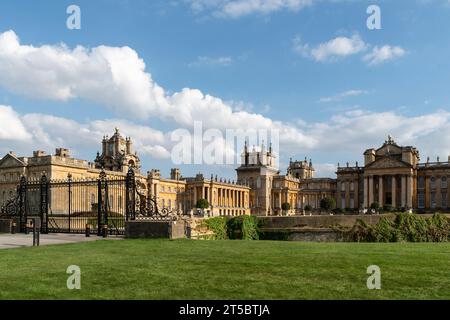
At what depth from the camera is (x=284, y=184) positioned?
101 meters

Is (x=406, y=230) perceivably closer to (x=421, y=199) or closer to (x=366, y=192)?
(x=366, y=192)

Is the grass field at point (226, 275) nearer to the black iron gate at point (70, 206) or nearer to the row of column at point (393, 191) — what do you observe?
the black iron gate at point (70, 206)

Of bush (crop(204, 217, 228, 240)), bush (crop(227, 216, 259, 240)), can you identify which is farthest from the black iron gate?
bush (crop(227, 216, 259, 240))

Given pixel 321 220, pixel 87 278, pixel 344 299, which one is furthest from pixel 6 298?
pixel 321 220

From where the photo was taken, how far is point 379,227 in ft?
118

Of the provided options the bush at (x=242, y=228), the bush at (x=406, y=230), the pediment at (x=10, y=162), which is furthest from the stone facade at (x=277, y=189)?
the bush at (x=406, y=230)

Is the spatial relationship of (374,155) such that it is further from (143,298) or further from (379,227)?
(143,298)

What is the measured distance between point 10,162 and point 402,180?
6316 centimetres

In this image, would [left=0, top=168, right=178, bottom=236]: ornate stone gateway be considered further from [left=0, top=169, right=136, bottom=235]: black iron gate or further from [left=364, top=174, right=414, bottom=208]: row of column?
[left=364, top=174, right=414, bottom=208]: row of column

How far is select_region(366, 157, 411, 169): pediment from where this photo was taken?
266 feet

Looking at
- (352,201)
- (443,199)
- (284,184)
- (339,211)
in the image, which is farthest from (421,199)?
(284,184)

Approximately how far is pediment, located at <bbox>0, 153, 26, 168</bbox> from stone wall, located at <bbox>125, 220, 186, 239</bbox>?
4723cm

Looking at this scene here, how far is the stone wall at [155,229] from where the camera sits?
20.0 meters
